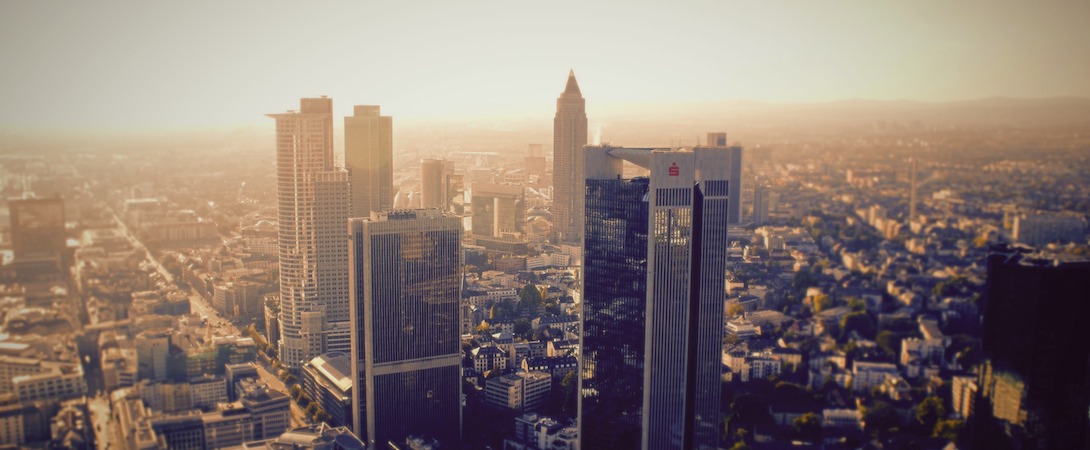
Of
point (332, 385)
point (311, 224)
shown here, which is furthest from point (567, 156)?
point (332, 385)

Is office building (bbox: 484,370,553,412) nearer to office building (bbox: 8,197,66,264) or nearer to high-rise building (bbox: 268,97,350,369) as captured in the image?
high-rise building (bbox: 268,97,350,369)

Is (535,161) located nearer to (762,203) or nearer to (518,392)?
(762,203)

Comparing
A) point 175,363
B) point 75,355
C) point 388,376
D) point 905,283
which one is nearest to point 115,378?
point 75,355

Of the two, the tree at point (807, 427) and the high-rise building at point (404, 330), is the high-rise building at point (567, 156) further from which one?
the tree at point (807, 427)

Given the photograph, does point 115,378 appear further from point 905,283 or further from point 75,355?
point 905,283

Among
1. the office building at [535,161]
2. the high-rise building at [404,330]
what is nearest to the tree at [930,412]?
the high-rise building at [404,330]
